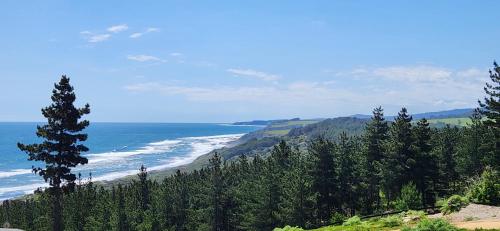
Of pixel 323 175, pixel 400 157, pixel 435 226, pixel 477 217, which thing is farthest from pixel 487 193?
pixel 323 175

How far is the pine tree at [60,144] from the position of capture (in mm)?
37625

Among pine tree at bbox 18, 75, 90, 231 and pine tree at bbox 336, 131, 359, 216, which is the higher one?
pine tree at bbox 18, 75, 90, 231

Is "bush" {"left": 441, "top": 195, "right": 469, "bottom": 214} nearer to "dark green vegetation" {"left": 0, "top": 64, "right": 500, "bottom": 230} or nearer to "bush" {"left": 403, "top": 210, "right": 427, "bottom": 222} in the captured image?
"bush" {"left": 403, "top": 210, "right": 427, "bottom": 222}

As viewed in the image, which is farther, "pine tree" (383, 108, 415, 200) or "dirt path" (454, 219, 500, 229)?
"pine tree" (383, 108, 415, 200)

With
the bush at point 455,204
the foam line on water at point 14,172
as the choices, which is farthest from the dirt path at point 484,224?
the foam line on water at point 14,172

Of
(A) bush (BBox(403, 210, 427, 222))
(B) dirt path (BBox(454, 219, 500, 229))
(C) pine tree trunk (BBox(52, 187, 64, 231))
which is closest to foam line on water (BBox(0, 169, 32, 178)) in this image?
(C) pine tree trunk (BBox(52, 187, 64, 231))

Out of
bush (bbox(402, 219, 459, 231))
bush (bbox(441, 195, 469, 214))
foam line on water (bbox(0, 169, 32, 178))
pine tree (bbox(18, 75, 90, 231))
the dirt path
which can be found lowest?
foam line on water (bbox(0, 169, 32, 178))

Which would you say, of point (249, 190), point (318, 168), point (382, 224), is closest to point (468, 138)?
A: point (318, 168)

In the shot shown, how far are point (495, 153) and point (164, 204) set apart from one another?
165 ft

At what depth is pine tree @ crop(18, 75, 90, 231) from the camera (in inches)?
1481

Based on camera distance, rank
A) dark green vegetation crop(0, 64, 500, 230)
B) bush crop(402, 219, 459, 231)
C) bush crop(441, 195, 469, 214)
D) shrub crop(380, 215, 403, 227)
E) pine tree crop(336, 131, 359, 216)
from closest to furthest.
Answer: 1. bush crop(402, 219, 459, 231)
2. shrub crop(380, 215, 403, 227)
3. bush crop(441, 195, 469, 214)
4. dark green vegetation crop(0, 64, 500, 230)
5. pine tree crop(336, 131, 359, 216)

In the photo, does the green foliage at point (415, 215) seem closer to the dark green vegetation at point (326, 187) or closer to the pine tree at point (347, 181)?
the dark green vegetation at point (326, 187)

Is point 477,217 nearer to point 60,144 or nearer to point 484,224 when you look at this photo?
point 484,224

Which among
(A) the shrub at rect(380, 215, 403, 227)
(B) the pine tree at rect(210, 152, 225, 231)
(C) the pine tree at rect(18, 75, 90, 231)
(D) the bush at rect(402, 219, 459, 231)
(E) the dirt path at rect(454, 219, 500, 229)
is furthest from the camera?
(B) the pine tree at rect(210, 152, 225, 231)
